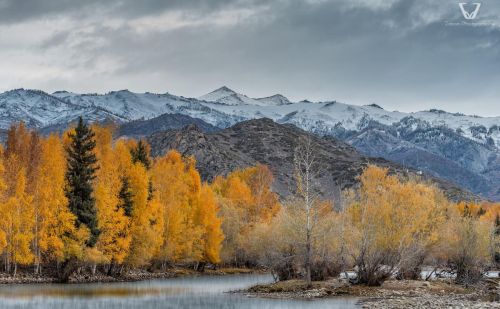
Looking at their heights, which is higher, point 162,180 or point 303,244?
point 162,180

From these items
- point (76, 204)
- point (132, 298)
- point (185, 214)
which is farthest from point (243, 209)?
point (132, 298)

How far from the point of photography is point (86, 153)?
7569 centimetres

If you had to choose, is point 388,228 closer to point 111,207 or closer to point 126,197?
point 111,207

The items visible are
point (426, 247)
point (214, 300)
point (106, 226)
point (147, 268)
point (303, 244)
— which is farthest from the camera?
point (147, 268)

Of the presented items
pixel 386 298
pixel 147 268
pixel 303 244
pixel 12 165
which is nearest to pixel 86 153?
pixel 12 165

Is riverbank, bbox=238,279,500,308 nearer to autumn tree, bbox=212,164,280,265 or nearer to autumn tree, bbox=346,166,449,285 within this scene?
autumn tree, bbox=346,166,449,285

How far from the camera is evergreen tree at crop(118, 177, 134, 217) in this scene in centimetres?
7856

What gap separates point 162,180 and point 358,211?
3155 cm

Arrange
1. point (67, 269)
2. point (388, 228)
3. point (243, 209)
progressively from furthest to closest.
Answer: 1. point (243, 209)
2. point (67, 269)
3. point (388, 228)

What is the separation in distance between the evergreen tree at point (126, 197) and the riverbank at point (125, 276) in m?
8.17

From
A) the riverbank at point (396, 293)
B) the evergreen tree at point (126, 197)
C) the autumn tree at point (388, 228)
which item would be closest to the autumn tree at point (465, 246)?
the riverbank at point (396, 293)

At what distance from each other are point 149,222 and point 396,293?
115 feet

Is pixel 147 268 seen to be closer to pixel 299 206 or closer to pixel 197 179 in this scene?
pixel 197 179

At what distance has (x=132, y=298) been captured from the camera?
5478cm
